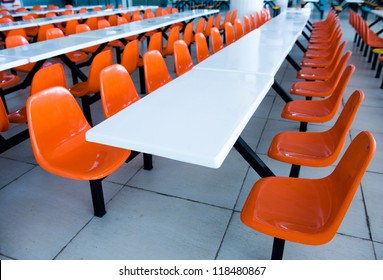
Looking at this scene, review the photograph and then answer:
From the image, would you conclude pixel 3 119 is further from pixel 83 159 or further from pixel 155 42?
pixel 155 42

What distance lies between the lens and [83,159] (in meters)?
1.78

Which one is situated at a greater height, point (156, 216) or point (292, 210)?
point (292, 210)

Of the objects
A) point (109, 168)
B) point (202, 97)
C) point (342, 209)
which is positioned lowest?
point (109, 168)

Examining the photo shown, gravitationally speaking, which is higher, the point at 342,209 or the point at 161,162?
the point at 342,209

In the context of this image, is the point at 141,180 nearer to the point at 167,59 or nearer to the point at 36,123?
the point at 36,123

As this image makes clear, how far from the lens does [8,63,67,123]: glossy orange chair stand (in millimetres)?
2156

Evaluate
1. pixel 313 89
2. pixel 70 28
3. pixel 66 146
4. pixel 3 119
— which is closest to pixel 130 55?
pixel 3 119

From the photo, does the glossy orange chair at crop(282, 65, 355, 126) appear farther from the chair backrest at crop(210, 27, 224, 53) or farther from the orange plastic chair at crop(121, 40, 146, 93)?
the chair backrest at crop(210, 27, 224, 53)

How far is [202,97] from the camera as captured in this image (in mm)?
1741

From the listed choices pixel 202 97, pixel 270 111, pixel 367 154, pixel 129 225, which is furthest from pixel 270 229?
pixel 270 111

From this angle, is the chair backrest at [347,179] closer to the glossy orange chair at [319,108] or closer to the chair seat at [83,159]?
the glossy orange chair at [319,108]

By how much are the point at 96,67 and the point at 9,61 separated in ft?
2.26

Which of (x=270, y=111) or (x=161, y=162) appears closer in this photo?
(x=161, y=162)

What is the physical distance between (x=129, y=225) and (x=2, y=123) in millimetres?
1043
